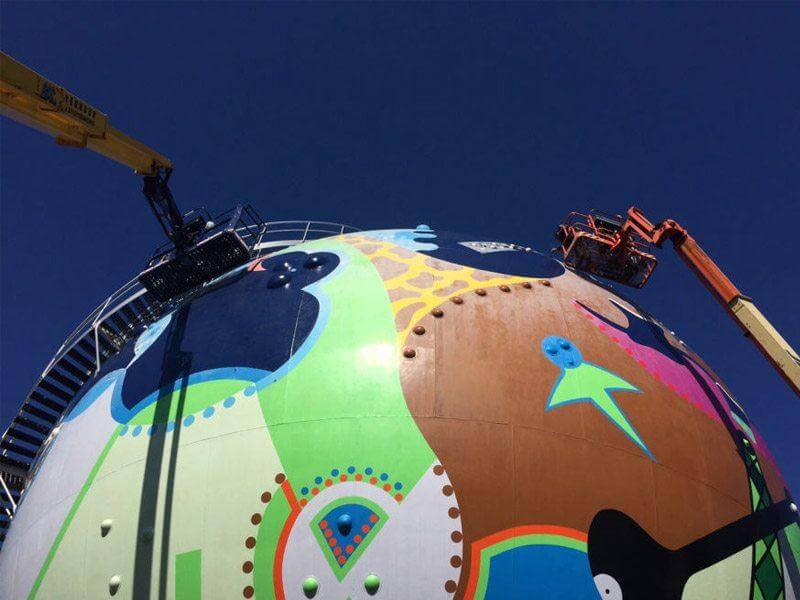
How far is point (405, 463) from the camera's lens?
7027mm

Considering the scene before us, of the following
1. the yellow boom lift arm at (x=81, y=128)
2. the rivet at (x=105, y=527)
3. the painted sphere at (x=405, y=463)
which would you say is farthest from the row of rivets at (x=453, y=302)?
the yellow boom lift arm at (x=81, y=128)

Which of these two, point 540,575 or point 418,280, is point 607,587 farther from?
point 418,280

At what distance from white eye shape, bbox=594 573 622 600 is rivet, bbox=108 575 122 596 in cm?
550

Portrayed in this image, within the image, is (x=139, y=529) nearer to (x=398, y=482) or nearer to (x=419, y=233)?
(x=398, y=482)

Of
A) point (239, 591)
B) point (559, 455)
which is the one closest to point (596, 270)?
point (559, 455)

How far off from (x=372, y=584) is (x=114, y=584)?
10.3 feet

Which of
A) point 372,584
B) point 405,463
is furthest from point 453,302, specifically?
point 372,584

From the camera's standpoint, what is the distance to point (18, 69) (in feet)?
37.6

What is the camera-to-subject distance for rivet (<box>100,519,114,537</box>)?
294 inches

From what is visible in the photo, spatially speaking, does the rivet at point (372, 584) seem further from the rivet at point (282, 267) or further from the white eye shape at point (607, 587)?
the rivet at point (282, 267)

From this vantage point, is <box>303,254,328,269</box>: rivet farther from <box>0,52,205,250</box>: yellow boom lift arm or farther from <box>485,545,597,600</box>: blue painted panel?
<box>485,545,597,600</box>: blue painted panel

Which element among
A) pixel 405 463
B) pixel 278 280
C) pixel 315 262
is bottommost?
pixel 405 463

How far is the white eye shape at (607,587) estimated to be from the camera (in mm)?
6676

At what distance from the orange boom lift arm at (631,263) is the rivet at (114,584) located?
1038 centimetres
